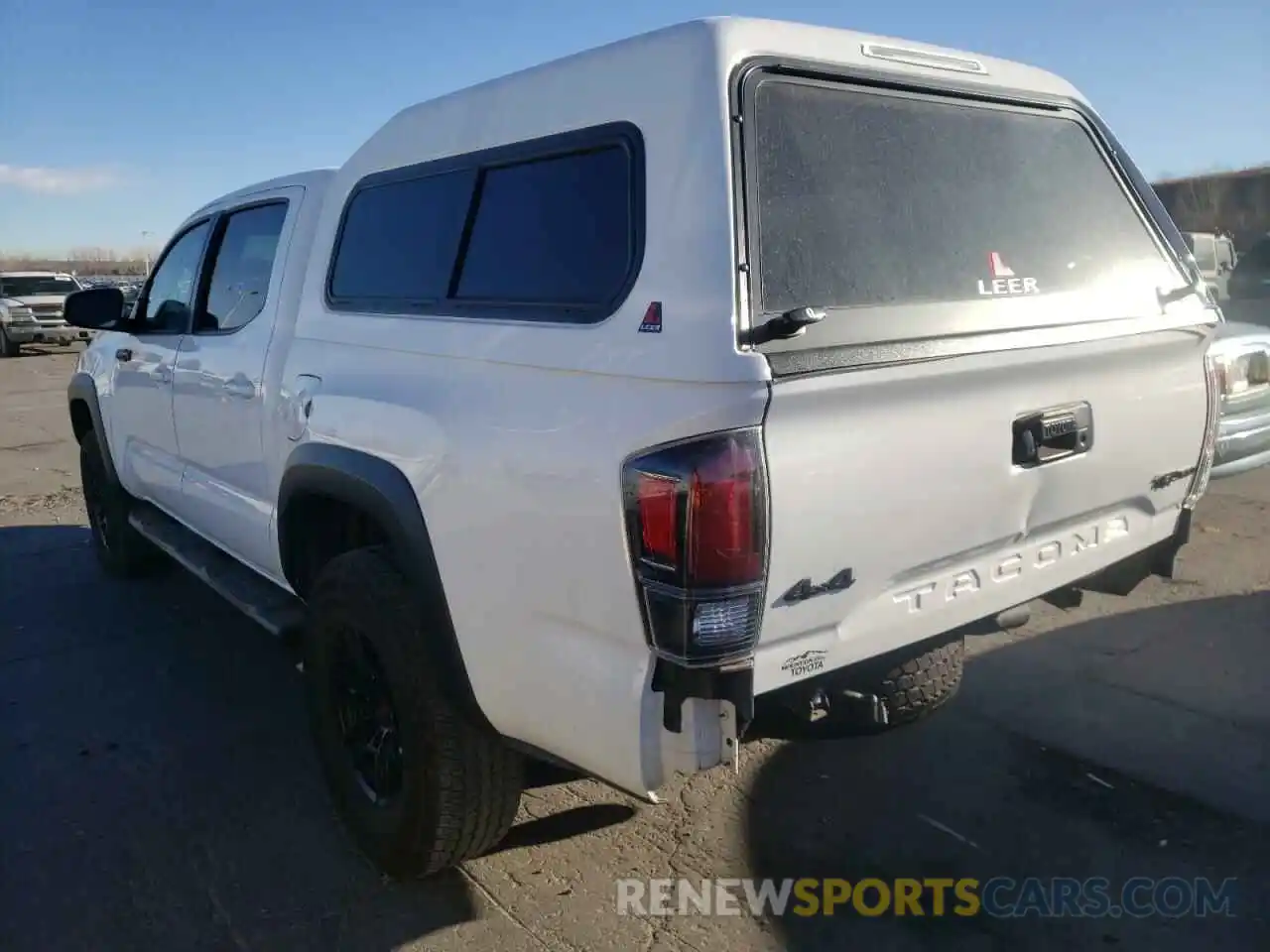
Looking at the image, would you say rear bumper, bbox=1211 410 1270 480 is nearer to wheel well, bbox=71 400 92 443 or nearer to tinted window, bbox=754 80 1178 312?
tinted window, bbox=754 80 1178 312

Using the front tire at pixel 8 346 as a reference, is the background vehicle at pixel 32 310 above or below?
above

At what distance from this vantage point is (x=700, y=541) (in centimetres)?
211

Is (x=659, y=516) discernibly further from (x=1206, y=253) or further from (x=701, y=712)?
(x=1206, y=253)

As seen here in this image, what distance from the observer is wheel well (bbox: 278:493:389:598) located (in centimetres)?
347

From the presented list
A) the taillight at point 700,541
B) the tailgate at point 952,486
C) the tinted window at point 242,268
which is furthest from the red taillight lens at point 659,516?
the tinted window at point 242,268

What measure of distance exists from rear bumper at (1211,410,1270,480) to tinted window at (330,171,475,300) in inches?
160

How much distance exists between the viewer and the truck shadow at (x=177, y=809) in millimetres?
3004

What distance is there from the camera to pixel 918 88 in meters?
2.85

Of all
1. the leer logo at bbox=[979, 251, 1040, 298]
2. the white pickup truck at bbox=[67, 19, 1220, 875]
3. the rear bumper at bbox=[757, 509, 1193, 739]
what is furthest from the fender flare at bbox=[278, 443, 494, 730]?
the leer logo at bbox=[979, 251, 1040, 298]

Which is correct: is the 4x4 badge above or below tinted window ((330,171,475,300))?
below

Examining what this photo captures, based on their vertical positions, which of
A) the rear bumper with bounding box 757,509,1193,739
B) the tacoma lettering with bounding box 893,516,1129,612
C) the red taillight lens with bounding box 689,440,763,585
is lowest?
the rear bumper with bounding box 757,509,1193,739

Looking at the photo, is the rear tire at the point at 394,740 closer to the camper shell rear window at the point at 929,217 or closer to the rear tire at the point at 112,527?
the camper shell rear window at the point at 929,217

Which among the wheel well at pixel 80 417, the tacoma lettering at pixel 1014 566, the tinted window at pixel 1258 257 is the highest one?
the tinted window at pixel 1258 257

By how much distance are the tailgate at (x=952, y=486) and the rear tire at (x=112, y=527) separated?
14.9 feet
